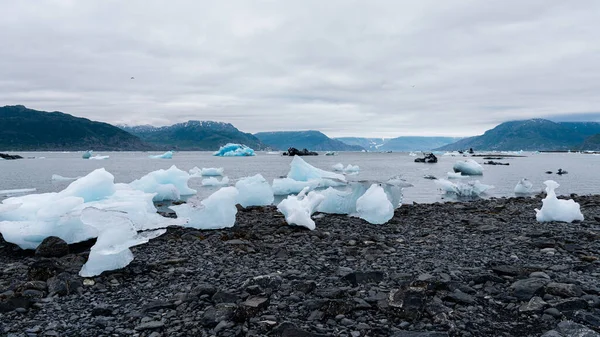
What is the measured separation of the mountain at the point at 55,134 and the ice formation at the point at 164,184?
522 ft

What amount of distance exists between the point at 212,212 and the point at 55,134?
194 metres

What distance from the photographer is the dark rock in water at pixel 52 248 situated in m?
6.75

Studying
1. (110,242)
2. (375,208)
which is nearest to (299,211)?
(375,208)

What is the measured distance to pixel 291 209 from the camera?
9297 millimetres

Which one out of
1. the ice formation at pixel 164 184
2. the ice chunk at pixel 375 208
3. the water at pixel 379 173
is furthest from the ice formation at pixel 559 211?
the ice formation at pixel 164 184

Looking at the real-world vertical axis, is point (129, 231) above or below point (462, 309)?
above

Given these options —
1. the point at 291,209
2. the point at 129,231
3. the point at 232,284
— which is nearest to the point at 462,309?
the point at 232,284

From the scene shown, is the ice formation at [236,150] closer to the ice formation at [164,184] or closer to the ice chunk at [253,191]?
the ice formation at [164,184]

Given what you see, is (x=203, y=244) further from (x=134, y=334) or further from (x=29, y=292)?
(x=134, y=334)

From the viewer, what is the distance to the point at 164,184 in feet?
59.0

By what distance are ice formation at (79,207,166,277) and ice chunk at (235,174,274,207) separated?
808cm

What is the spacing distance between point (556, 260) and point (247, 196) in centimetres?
1007

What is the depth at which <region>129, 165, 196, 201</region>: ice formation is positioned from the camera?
1634 centimetres

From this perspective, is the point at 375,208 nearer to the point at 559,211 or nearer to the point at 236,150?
the point at 559,211
